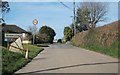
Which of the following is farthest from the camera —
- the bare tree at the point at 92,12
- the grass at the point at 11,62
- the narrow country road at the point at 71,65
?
the bare tree at the point at 92,12

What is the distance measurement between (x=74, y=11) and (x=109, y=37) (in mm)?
52352

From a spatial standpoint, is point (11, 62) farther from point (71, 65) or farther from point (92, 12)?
point (92, 12)

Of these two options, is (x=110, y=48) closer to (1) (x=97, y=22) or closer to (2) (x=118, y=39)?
(2) (x=118, y=39)

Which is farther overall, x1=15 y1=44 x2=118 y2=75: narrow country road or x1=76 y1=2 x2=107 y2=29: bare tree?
x1=76 y1=2 x2=107 y2=29: bare tree

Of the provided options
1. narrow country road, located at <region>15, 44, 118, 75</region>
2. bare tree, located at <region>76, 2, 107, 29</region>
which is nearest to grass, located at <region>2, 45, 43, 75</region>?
narrow country road, located at <region>15, 44, 118, 75</region>

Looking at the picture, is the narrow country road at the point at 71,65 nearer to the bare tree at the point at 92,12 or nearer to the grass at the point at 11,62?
the grass at the point at 11,62

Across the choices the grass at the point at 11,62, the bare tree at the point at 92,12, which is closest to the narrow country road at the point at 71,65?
the grass at the point at 11,62

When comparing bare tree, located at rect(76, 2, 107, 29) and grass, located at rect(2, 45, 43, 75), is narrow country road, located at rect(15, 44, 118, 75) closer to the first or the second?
grass, located at rect(2, 45, 43, 75)

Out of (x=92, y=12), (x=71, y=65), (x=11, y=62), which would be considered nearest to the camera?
(x=71, y=65)

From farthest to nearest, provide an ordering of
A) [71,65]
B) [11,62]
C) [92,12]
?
[92,12]
[11,62]
[71,65]

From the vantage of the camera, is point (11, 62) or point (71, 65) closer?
point (71, 65)

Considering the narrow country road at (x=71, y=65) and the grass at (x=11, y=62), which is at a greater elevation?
the grass at (x=11, y=62)

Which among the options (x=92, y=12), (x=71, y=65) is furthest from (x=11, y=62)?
(x=92, y=12)

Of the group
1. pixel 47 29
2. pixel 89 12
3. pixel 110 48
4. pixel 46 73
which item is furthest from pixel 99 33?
pixel 47 29
